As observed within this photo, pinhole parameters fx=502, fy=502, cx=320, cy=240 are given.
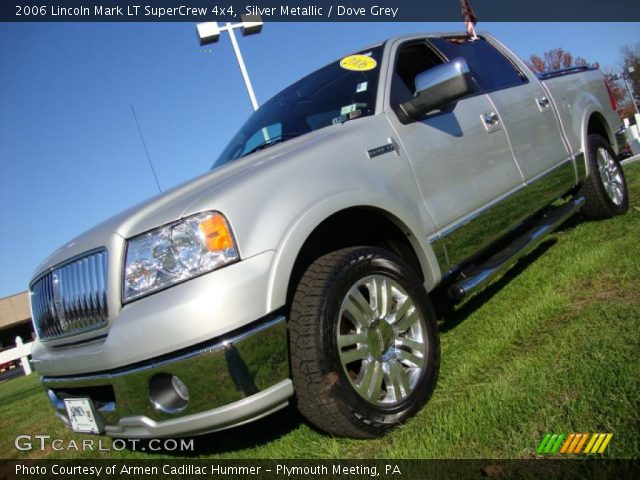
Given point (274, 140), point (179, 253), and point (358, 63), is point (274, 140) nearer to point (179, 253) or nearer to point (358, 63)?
point (358, 63)

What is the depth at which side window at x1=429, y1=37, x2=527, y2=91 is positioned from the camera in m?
3.82

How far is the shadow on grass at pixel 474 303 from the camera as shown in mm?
3672

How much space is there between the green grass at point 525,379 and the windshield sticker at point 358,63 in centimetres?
182

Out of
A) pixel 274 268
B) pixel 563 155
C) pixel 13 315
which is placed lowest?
pixel 13 315

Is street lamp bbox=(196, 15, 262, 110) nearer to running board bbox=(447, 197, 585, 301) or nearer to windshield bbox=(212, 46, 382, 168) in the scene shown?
windshield bbox=(212, 46, 382, 168)

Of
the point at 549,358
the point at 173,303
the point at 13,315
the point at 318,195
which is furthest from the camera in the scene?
the point at 13,315

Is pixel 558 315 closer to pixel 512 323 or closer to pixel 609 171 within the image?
pixel 512 323

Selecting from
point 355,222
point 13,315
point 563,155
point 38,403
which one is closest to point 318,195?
point 355,222

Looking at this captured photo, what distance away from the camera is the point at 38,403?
21.6 ft

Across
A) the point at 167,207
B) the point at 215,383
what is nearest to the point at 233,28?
the point at 167,207

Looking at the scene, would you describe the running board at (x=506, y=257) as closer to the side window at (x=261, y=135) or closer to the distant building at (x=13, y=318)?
the side window at (x=261, y=135)

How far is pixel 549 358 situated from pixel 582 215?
3.29 m

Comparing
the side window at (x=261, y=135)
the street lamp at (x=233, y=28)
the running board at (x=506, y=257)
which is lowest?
the running board at (x=506, y=257)

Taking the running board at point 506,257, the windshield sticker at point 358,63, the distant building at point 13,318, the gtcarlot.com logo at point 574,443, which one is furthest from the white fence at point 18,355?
the distant building at point 13,318
